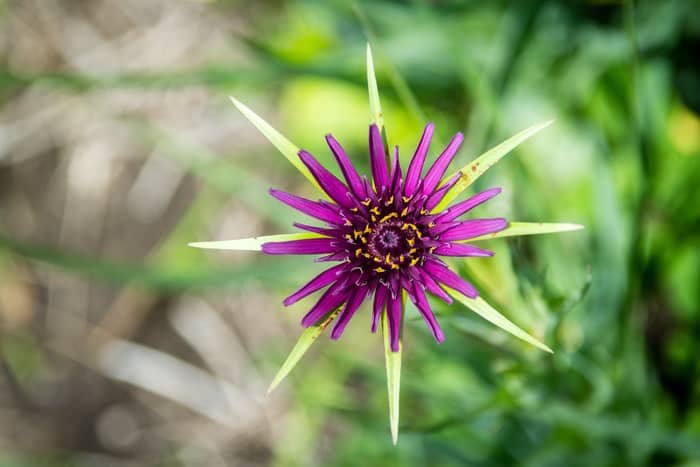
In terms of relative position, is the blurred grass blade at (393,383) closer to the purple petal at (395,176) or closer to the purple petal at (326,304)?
the purple petal at (326,304)

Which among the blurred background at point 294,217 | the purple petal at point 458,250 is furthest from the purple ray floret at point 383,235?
the blurred background at point 294,217

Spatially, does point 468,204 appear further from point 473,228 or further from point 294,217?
point 294,217

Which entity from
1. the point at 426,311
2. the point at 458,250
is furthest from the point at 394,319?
the point at 458,250

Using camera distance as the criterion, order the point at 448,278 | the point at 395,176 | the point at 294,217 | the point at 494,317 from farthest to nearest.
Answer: the point at 294,217, the point at 395,176, the point at 448,278, the point at 494,317

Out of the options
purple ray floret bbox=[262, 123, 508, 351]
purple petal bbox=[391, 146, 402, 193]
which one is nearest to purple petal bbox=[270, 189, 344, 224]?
purple ray floret bbox=[262, 123, 508, 351]

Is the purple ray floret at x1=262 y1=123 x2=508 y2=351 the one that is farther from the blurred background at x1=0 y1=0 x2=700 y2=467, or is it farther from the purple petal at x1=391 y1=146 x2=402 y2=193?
the blurred background at x1=0 y1=0 x2=700 y2=467
